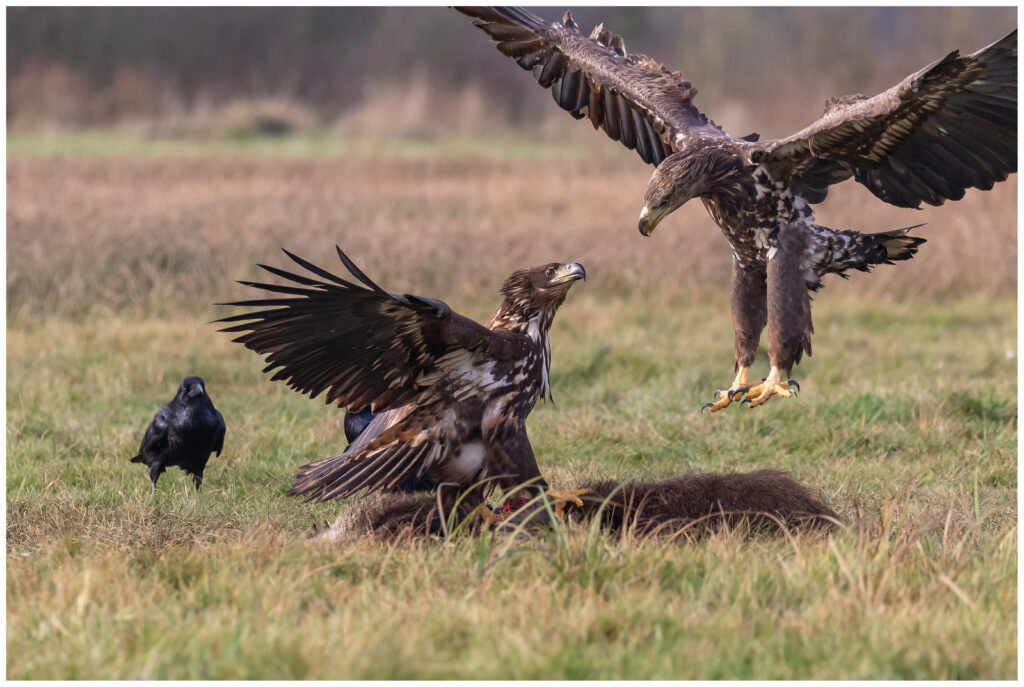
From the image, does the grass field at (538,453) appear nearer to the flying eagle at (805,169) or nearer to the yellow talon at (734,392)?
the yellow talon at (734,392)

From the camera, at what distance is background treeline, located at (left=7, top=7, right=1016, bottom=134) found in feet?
96.7

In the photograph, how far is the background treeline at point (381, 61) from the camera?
96.7 feet

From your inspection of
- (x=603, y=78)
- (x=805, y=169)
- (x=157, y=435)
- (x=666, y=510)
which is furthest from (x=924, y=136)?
(x=157, y=435)

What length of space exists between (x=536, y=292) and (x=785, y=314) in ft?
3.50

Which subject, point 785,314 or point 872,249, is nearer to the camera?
point 785,314

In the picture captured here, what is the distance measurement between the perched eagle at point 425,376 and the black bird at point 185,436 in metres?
1.04

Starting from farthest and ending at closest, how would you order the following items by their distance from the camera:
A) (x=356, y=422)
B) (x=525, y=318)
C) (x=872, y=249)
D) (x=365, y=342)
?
(x=356, y=422) < (x=872, y=249) < (x=525, y=318) < (x=365, y=342)

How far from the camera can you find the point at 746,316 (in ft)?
18.1

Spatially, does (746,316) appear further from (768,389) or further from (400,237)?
(400,237)

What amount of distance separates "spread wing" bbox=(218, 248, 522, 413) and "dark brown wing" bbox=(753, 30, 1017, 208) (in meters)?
1.49

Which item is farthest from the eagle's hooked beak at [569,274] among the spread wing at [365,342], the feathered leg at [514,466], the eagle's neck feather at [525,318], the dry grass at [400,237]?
the dry grass at [400,237]

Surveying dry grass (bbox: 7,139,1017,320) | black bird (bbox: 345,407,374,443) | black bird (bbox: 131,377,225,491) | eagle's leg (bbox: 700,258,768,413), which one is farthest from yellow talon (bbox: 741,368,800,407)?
dry grass (bbox: 7,139,1017,320)

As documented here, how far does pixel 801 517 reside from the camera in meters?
4.65

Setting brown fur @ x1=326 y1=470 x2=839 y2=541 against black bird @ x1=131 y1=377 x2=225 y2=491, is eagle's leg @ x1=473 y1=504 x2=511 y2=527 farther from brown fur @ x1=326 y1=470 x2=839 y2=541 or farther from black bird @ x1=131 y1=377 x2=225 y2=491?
black bird @ x1=131 y1=377 x2=225 y2=491
